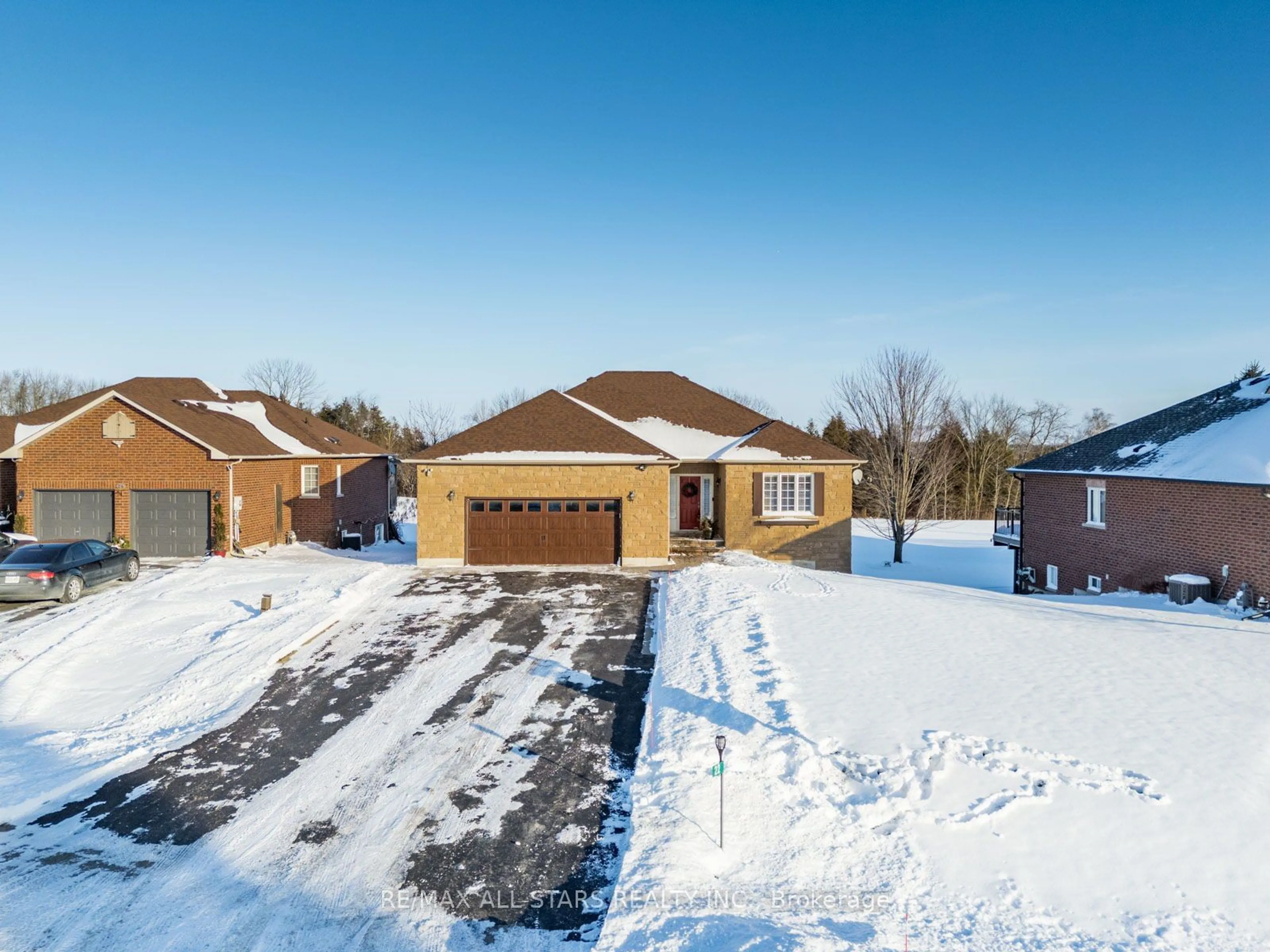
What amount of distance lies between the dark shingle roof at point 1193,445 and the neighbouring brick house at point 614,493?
6921mm

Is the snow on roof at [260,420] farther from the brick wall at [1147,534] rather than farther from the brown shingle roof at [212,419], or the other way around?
the brick wall at [1147,534]

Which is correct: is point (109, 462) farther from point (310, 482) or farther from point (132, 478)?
point (310, 482)

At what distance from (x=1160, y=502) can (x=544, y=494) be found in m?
15.8

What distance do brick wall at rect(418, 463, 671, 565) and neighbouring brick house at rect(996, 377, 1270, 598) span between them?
480 inches

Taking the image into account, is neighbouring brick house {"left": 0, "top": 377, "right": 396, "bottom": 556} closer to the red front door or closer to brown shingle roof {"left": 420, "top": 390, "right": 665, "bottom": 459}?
brown shingle roof {"left": 420, "top": 390, "right": 665, "bottom": 459}

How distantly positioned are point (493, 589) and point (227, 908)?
1098 centimetres

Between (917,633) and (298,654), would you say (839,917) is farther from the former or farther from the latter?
(298,654)

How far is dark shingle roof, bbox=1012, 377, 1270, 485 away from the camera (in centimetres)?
1553

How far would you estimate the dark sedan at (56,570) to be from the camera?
14.2 metres

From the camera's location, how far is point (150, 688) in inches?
400

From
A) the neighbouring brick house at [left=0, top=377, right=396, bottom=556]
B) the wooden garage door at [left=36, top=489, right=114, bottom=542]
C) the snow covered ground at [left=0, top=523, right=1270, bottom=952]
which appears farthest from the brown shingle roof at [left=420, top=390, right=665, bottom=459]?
the wooden garage door at [left=36, top=489, right=114, bottom=542]

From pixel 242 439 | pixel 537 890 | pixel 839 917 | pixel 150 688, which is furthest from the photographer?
pixel 242 439

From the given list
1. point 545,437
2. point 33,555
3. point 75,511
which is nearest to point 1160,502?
point 545,437

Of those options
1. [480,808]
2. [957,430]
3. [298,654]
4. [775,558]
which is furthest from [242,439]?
[957,430]
